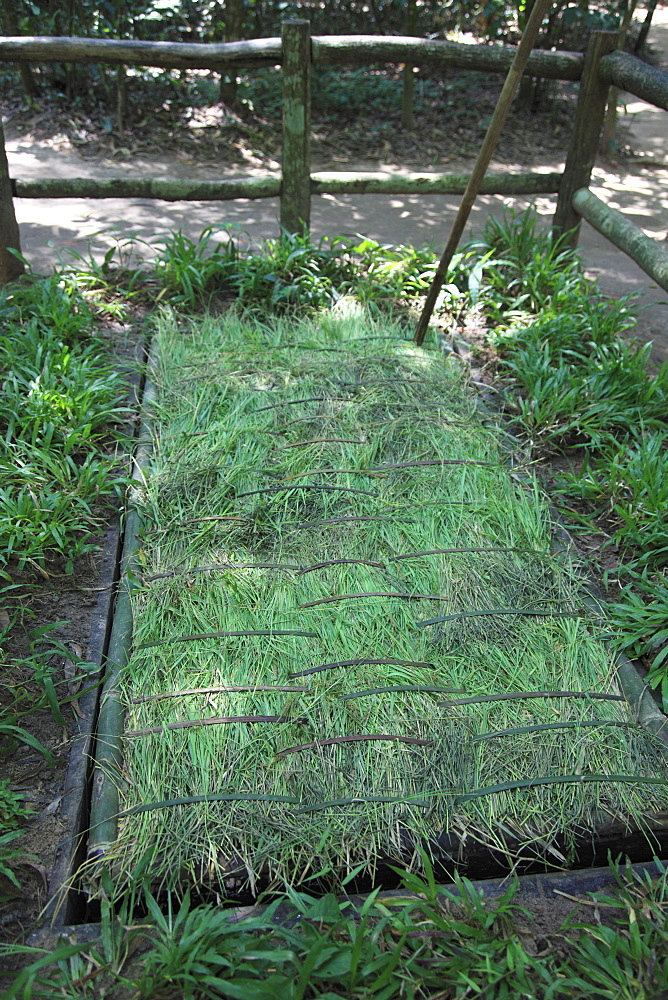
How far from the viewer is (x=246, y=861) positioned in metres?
1.60

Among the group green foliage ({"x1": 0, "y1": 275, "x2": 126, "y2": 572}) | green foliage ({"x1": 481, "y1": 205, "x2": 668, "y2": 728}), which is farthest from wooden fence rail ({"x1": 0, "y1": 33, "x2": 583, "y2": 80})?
green foliage ({"x1": 0, "y1": 275, "x2": 126, "y2": 572})

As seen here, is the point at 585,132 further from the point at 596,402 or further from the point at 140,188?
the point at 140,188

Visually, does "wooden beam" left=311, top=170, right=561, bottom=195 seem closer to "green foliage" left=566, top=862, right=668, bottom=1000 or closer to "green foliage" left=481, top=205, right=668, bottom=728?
"green foliage" left=481, top=205, right=668, bottom=728

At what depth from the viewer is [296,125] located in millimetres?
3756

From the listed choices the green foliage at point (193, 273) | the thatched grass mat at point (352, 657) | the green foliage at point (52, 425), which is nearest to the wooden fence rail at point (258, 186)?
the green foliage at point (193, 273)

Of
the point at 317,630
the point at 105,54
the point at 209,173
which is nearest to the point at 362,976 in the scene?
the point at 317,630

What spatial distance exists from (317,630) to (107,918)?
2.69ft

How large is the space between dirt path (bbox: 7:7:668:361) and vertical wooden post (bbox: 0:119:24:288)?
22 cm

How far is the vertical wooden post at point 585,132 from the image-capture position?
3.68 metres

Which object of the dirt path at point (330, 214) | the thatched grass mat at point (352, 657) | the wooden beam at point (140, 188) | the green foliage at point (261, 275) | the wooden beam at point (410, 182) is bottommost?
the dirt path at point (330, 214)

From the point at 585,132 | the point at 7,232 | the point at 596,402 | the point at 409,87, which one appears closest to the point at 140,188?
the point at 7,232

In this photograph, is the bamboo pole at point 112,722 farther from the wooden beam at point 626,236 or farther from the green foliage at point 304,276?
the wooden beam at point 626,236

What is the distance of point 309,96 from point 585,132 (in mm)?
1334

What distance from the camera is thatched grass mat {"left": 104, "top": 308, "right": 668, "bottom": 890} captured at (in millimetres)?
1680
